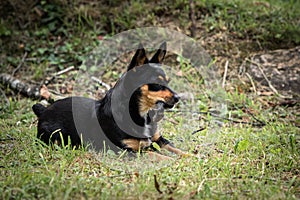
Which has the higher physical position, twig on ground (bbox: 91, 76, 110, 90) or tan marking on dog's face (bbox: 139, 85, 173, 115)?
tan marking on dog's face (bbox: 139, 85, 173, 115)

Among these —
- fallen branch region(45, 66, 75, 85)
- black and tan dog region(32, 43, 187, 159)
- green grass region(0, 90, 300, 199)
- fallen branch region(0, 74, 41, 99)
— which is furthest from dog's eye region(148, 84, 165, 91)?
fallen branch region(45, 66, 75, 85)

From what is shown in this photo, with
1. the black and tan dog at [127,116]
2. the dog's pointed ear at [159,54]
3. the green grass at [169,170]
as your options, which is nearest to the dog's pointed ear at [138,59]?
the black and tan dog at [127,116]

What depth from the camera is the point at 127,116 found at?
4602 millimetres

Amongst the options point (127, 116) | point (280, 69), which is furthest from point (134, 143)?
point (280, 69)

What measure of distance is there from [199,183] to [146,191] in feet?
1.74

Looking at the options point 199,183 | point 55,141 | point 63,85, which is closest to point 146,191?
point 199,183

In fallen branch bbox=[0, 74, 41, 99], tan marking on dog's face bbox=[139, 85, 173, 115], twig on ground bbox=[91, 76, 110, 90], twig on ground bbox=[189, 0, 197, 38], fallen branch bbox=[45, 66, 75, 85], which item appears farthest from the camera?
twig on ground bbox=[189, 0, 197, 38]

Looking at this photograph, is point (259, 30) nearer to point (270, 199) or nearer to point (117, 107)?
point (117, 107)

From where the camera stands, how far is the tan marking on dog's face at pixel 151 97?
4.63m

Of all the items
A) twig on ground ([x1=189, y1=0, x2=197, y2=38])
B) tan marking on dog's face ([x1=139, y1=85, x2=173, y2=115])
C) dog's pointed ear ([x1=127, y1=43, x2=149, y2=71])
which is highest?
twig on ground ([x1=189, y1=0, x2=197, y2=38])

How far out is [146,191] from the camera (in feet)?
11.0

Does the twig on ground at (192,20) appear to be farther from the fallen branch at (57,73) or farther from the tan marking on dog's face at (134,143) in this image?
the tan marking on dog's face at (134,143)

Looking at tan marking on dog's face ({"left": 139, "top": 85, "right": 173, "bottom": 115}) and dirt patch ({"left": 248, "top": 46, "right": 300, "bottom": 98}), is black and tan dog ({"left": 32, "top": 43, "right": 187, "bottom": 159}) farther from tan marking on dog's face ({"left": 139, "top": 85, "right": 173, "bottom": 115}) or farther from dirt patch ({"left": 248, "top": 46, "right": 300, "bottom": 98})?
dirt patch ({"left": 248, "top": 46, "right": 300, "bottom": 98})

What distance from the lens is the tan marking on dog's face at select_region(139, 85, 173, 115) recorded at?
4629mm
